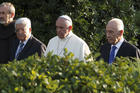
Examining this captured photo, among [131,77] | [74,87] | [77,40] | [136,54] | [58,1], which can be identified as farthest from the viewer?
[58,1]

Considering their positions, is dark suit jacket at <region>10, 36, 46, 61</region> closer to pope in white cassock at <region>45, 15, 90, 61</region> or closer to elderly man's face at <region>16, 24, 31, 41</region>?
elderly man's face at <region>16, 24, 31, 41</region>

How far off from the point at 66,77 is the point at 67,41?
2149mm

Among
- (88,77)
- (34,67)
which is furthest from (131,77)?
(34,67)

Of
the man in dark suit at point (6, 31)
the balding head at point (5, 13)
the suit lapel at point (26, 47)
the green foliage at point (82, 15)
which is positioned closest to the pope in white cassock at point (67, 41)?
the suit lapel at point (26, 47)

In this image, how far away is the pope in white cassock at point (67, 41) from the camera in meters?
5.48

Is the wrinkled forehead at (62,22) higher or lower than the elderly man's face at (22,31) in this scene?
higher

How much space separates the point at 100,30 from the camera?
7.47 meters

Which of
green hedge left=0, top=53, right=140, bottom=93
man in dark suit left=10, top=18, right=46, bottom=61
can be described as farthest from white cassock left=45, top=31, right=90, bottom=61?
green hedge left=0, top=53, right=140, bottom=93

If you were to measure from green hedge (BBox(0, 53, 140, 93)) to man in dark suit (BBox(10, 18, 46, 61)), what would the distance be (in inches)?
67.8

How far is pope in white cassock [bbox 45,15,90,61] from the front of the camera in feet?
18.0

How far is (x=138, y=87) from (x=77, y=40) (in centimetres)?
227

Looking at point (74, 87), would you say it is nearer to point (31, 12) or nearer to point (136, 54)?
point (136, 54)

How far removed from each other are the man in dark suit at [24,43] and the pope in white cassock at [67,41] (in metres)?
0.26

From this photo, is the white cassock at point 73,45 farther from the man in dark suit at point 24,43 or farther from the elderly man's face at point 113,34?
the elderly man's face at point 113,34
